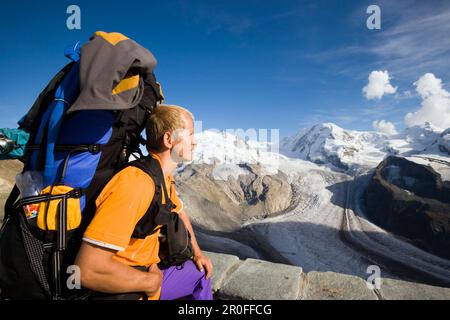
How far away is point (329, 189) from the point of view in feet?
242

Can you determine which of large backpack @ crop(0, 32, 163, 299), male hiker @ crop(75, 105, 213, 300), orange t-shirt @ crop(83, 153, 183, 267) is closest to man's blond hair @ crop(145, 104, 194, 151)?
male hiker @ crop(75, 105, 213, 300)

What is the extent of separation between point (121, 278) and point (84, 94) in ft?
3.35

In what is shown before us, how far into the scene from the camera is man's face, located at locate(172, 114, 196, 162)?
1935 millimetres

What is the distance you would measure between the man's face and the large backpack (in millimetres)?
383

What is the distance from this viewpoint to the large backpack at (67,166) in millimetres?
1499

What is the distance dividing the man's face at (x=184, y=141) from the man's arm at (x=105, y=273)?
0.78 meters

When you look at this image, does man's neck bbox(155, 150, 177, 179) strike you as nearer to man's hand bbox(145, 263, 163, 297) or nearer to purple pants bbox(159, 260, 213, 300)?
man's hand bbox(145, 263, 163, 297)

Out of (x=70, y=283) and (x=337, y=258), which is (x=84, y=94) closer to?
(x=70, y=283)

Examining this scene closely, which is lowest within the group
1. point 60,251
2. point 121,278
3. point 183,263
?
point 183,263

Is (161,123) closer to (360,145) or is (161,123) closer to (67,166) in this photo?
(67,166)

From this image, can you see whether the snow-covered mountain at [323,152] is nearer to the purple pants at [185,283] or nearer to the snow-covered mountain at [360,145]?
the snow-covered mountain at [360,145]

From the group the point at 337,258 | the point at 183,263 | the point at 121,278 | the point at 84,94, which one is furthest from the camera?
the point at 337,258
